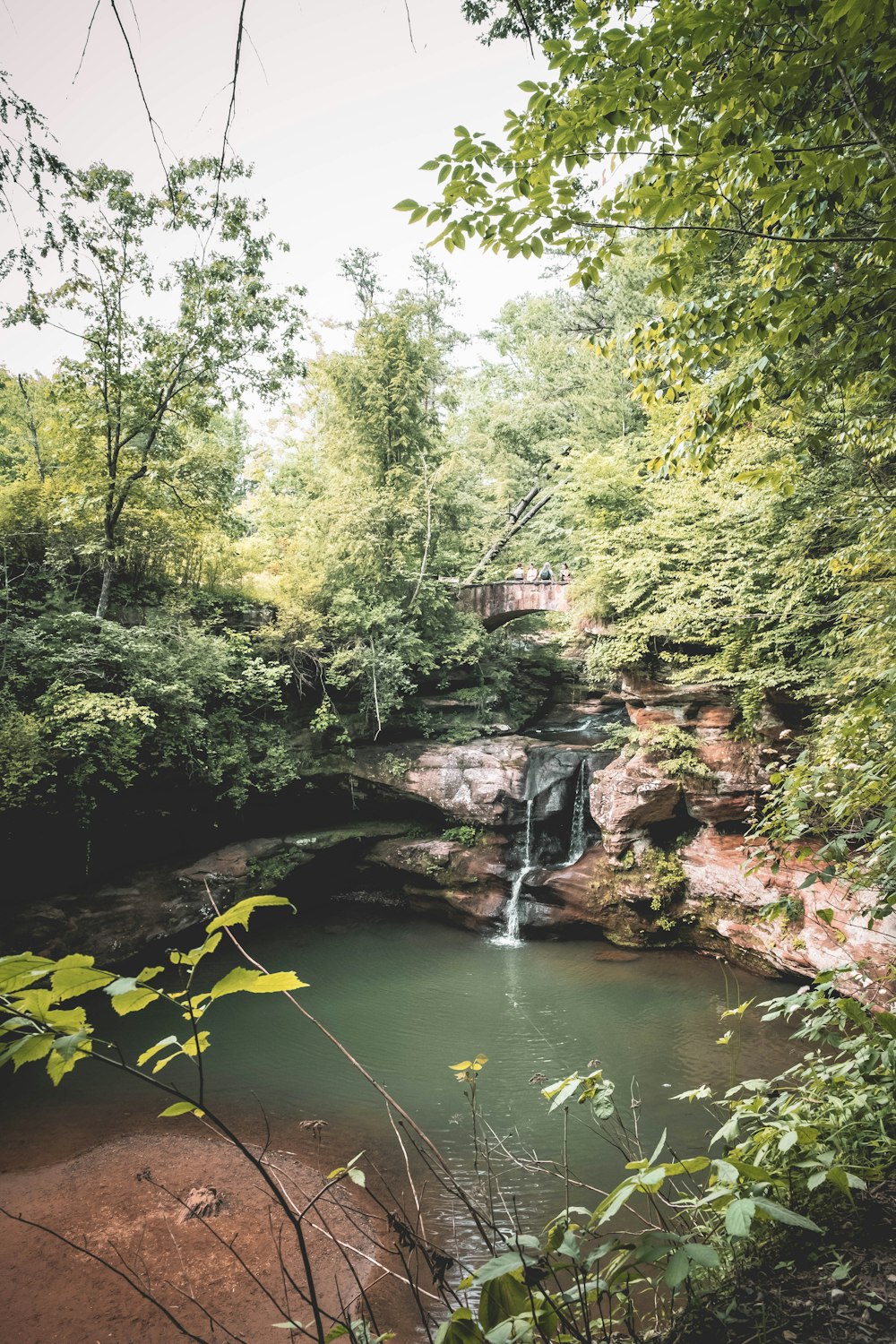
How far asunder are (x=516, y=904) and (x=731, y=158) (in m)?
10.6

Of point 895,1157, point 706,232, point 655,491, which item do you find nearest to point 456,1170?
point 895,1157

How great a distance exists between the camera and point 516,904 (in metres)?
11.1

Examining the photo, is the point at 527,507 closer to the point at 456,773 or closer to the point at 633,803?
the point at 456,773

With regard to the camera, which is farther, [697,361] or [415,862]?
[415,862]

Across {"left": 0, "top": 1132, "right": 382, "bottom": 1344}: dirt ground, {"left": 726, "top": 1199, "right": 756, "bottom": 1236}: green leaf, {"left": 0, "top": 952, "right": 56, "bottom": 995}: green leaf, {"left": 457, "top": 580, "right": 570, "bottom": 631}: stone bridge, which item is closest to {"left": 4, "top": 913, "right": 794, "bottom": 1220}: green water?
{"left": 0, "top": 1132, "right": 382, "bottom": 1344}: dirt ground

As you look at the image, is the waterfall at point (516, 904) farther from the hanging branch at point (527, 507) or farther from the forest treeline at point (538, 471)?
the hanging branch at point (527, 507)

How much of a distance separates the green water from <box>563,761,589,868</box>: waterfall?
1.71 meters

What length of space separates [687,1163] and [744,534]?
7827 millimetres

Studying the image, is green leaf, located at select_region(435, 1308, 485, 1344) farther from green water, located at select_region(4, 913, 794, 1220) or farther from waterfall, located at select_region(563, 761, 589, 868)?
waterfall, located at select_region(563, 761, 589, 868)

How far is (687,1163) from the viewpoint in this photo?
1.61m

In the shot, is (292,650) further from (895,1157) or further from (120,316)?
(895,1157)

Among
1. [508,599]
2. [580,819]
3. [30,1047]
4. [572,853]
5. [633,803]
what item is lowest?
[572,853]

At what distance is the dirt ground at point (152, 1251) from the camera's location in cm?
405

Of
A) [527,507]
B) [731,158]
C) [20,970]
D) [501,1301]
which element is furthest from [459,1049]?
[527,507]
